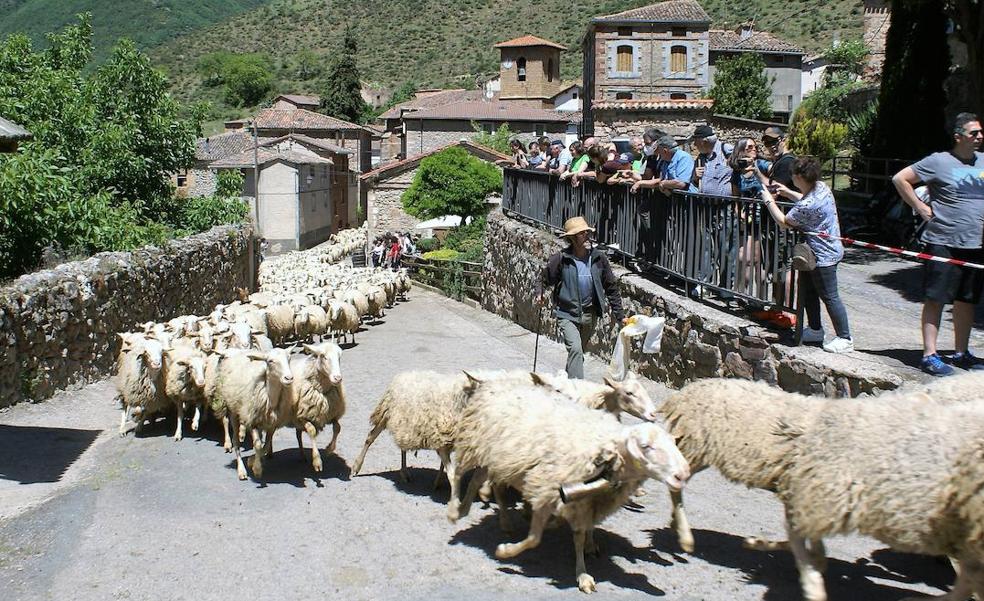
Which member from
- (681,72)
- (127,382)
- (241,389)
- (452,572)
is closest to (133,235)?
(127,382)

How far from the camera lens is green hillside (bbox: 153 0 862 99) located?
245ft

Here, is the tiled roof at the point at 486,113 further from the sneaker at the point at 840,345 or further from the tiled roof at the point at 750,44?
the sneaker at the point at 840,345

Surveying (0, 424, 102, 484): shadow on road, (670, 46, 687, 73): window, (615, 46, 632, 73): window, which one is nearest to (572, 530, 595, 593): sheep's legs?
(0, 424, 102, 484): shadow on road

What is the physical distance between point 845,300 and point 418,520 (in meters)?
6.84

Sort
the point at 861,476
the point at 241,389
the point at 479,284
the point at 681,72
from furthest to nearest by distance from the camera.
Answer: the point at 681,72 → the point at 479,284 → the point at 241,389 → the point at 861,476

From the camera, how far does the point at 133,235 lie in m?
18.5

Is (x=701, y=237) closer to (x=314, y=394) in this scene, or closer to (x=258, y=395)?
(x=314, y=394)

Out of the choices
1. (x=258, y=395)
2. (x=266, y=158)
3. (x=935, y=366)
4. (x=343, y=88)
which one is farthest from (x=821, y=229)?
(x=343, y=88)

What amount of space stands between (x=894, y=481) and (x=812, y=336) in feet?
12.3

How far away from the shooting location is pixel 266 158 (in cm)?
5184

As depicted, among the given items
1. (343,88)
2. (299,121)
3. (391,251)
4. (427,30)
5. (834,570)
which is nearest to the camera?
(834,570)

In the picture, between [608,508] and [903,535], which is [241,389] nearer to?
[608,508]

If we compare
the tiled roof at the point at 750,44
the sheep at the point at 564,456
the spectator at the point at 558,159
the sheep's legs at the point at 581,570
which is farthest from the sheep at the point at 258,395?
the tiled roof at the point at 750,44

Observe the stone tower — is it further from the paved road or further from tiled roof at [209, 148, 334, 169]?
the paved road
